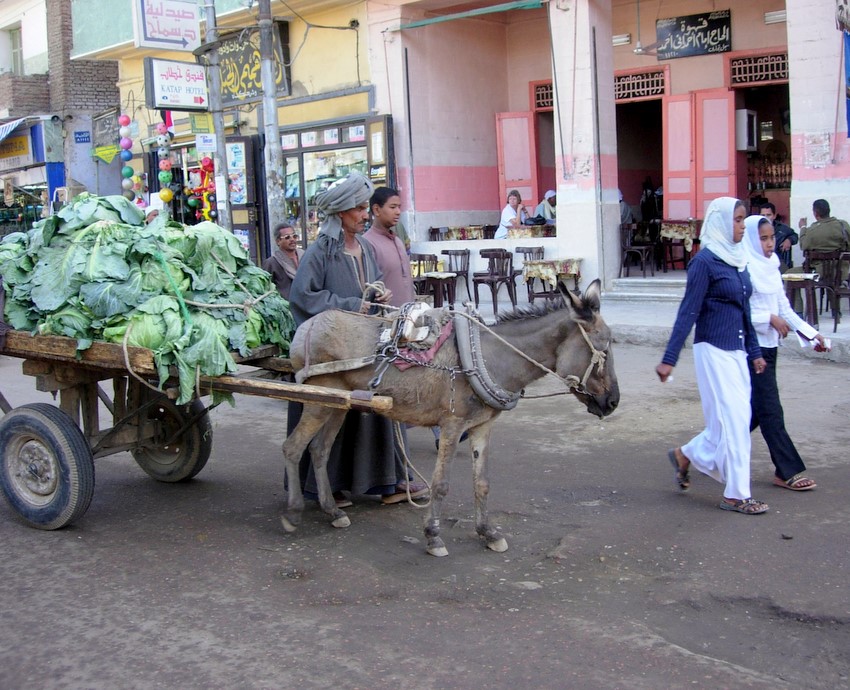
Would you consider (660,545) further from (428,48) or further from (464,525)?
(428,48)

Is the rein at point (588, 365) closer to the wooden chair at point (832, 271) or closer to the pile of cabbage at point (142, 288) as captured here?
the pile of cabbage at point (142, 288)

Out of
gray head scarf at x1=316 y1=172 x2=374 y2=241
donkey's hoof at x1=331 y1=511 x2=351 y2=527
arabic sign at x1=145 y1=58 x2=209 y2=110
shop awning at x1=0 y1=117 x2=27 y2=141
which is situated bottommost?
donkey's hoof at x1=331 y1=511 x2=351 y2=527

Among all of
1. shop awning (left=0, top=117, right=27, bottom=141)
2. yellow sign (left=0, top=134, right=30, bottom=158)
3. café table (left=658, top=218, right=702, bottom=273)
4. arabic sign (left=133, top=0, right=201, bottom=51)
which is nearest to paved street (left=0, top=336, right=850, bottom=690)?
café table (left=658, top=218, right=702, bottom=273)

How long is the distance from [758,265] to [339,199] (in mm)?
2514

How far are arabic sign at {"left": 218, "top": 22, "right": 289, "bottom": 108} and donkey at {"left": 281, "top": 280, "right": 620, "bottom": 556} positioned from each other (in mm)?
12432

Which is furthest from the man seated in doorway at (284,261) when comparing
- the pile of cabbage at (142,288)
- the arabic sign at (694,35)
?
the arabic sign at (694,35)

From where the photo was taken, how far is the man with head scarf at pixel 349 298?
201 inches

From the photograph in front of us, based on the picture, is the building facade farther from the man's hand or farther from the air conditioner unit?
the man's hand

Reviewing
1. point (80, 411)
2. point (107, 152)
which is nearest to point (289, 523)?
point (80, 411)

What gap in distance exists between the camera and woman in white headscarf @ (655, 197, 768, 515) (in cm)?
509

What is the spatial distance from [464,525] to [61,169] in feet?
64.1

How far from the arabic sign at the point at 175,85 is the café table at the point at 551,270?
16.9 ft

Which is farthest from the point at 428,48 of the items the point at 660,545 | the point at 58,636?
the point at 58,636

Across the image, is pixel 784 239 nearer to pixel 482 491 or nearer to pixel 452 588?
pixel 482 491
